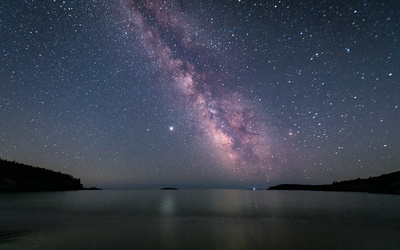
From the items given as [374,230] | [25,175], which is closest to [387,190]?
[374,230]

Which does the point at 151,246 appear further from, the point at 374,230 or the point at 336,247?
the point at 374,230

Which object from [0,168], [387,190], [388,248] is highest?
[0,168]

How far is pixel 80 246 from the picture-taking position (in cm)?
1905

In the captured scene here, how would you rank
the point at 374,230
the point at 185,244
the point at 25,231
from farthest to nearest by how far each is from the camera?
the point at 374,230, the point at 25,231, the point at 185,244

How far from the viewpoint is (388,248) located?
64.4 ft

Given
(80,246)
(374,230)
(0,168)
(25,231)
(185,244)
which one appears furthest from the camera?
(0,168)

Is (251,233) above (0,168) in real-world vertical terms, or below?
below

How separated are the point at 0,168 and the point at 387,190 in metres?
244

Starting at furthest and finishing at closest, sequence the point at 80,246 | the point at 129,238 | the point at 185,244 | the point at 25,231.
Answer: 1. the point at 25,231
2. the point at 129,238
3. the point at 185,244
4. the point at 80,246

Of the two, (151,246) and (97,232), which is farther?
(97,232)

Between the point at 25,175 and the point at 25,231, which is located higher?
the point at 25,175

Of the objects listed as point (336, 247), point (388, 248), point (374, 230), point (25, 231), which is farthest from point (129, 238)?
point (374, 230)

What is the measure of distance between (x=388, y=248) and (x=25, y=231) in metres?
30.3

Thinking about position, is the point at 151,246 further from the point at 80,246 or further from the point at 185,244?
the point at 80,246
